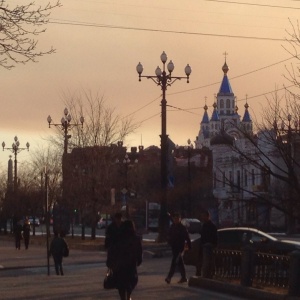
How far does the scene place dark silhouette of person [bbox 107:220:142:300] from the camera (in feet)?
55.2

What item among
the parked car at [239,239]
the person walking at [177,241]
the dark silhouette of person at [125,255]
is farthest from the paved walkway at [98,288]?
the dark silhouette of person at [125,255]

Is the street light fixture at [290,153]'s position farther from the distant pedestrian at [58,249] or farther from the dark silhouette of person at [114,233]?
the distant pedestrian at [58,249]

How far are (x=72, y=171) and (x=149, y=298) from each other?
40948 mm

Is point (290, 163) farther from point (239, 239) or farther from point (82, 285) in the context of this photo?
point (239, 239)

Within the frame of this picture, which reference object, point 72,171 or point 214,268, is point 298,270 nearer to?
point 214,268

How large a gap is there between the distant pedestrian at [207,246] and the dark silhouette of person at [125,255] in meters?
7.05

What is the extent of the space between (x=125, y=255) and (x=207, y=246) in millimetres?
7349

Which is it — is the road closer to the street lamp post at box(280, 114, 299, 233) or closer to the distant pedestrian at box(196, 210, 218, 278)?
the distant pedestrian at box(196, 210, 218, 278)

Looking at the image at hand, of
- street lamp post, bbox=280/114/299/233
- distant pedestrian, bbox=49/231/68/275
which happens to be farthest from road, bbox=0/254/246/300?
street lamp post, bbox=280/114/299/233

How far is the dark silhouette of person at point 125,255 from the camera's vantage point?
16.8m

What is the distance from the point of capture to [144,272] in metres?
31.9

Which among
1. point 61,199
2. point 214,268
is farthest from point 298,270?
point 61,199

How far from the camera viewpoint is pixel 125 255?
1684cm

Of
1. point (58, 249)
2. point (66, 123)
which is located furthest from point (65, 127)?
point (58, 249)
